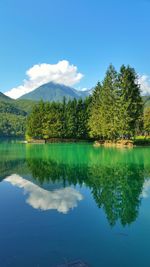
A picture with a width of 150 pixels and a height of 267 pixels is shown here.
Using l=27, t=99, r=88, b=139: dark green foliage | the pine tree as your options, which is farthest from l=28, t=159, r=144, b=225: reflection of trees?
l=27, t=99, r=88, b=139: dark green foliage

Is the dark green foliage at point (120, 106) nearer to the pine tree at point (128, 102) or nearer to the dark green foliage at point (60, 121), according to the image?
the pine tree at point (128, 102)

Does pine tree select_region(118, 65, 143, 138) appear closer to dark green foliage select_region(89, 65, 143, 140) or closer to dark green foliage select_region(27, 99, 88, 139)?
dark green foliage select_region(89, 65, 143, 140)

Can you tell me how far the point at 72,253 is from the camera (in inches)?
345

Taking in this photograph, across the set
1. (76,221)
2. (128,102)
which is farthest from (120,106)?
(76,221)

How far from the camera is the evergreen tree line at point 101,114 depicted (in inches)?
2501

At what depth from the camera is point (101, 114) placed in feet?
233

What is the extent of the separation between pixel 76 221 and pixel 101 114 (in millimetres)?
59505

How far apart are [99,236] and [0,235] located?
3252 mm

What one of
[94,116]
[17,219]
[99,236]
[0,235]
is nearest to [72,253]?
[99,236]

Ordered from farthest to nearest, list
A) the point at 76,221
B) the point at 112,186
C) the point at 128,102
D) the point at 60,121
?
the point at 60,121
the point at 128,102
the point at 112,186
the point at 76,221

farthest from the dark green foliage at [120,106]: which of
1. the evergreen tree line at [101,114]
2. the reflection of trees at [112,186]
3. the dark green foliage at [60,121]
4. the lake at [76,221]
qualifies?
the lake at [76,221]

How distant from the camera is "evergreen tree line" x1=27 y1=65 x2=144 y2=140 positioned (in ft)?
208

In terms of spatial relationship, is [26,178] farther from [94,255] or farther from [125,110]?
[125,110]

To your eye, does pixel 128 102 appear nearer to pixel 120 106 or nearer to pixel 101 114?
pixel 120 106
